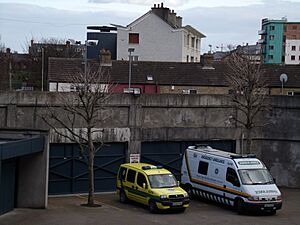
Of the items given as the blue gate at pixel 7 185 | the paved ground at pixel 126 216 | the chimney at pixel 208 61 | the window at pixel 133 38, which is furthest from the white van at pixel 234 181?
the window at pixel 133 38

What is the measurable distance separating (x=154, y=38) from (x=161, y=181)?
Answer: 161 feet

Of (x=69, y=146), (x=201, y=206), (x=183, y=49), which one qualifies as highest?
(x=183, y=49)

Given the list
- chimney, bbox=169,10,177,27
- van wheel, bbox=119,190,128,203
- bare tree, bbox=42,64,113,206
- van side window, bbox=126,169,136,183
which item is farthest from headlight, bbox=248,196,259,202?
chimney, bbox=169,10,177,27

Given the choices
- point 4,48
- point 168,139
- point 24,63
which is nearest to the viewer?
point 168,139

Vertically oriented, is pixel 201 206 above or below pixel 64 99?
below

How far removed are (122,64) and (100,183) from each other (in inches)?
955

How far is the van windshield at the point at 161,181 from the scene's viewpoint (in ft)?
82.7

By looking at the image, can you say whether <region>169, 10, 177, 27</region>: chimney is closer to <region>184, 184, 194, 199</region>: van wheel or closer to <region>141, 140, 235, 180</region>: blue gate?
<region>141, 140, 235, 180</region>: blue gate

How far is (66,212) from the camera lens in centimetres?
2469

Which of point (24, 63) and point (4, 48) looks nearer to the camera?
point (24, 63)

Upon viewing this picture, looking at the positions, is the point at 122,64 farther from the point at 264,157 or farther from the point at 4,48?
the point at 4,48

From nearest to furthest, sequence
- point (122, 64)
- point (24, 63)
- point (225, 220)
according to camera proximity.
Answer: point (225, 220) → point (122, 64) → point (24, 63)

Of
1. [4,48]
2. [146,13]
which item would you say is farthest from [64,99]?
[4,48]

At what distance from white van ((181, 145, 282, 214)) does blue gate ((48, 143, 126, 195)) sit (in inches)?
170
